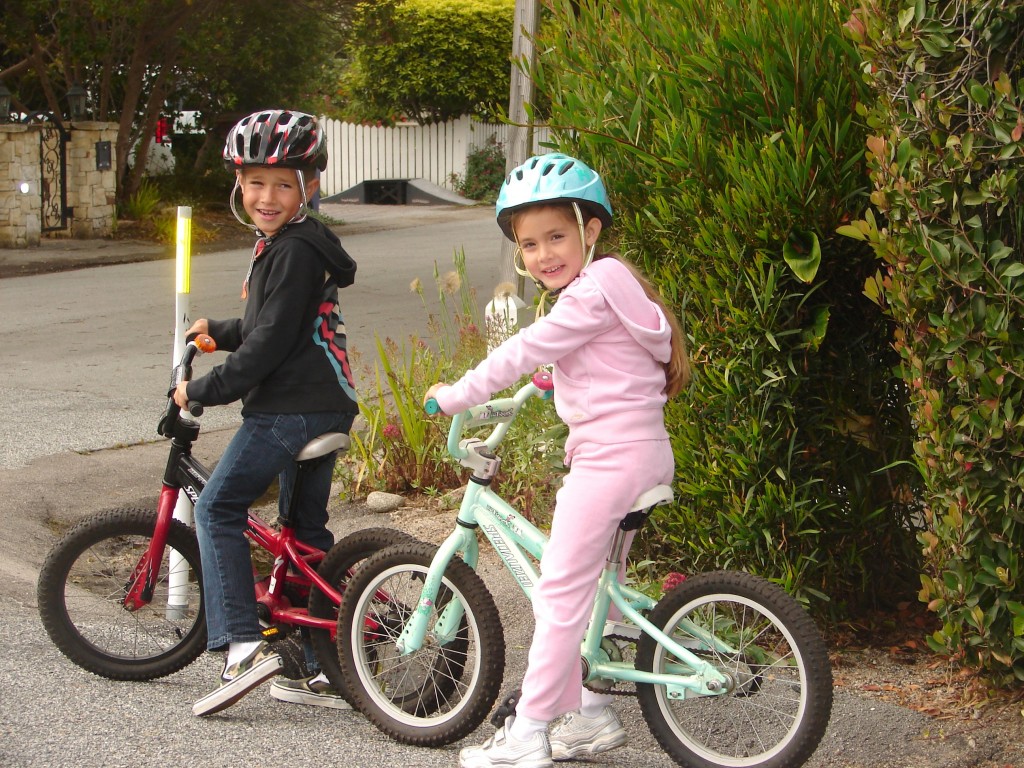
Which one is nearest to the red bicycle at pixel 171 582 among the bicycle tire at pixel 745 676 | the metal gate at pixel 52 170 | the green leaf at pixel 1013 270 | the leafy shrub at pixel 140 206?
the bicycle tire at pixel 745 676

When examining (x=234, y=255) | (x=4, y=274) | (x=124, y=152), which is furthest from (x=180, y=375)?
(x=124, y=152)

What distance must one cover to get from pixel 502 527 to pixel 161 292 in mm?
10778

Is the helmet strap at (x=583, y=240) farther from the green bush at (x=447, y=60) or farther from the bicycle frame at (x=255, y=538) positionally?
the green bush at (x=447, y=60)

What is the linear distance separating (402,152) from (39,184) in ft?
40.2

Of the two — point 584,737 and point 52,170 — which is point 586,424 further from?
point 52,170

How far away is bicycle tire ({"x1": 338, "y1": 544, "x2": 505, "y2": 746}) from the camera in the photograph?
3.56m

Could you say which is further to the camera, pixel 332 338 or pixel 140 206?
pixel 140 206

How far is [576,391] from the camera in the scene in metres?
3.40

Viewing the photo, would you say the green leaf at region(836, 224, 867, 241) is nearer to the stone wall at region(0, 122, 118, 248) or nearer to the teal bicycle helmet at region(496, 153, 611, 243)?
the teal bicycle helmet at region(496, 153, 611, 243)

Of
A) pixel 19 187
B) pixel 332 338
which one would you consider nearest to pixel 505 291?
pixel 332 338

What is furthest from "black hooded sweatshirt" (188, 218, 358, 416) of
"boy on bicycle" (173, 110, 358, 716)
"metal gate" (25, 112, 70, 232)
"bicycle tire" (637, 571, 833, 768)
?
"metal gate" (25, 112, 70, 232)

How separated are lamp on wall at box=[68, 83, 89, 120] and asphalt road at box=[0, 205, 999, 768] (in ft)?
13.2

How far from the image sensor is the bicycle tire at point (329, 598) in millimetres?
3867

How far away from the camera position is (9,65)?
62.8 ft
